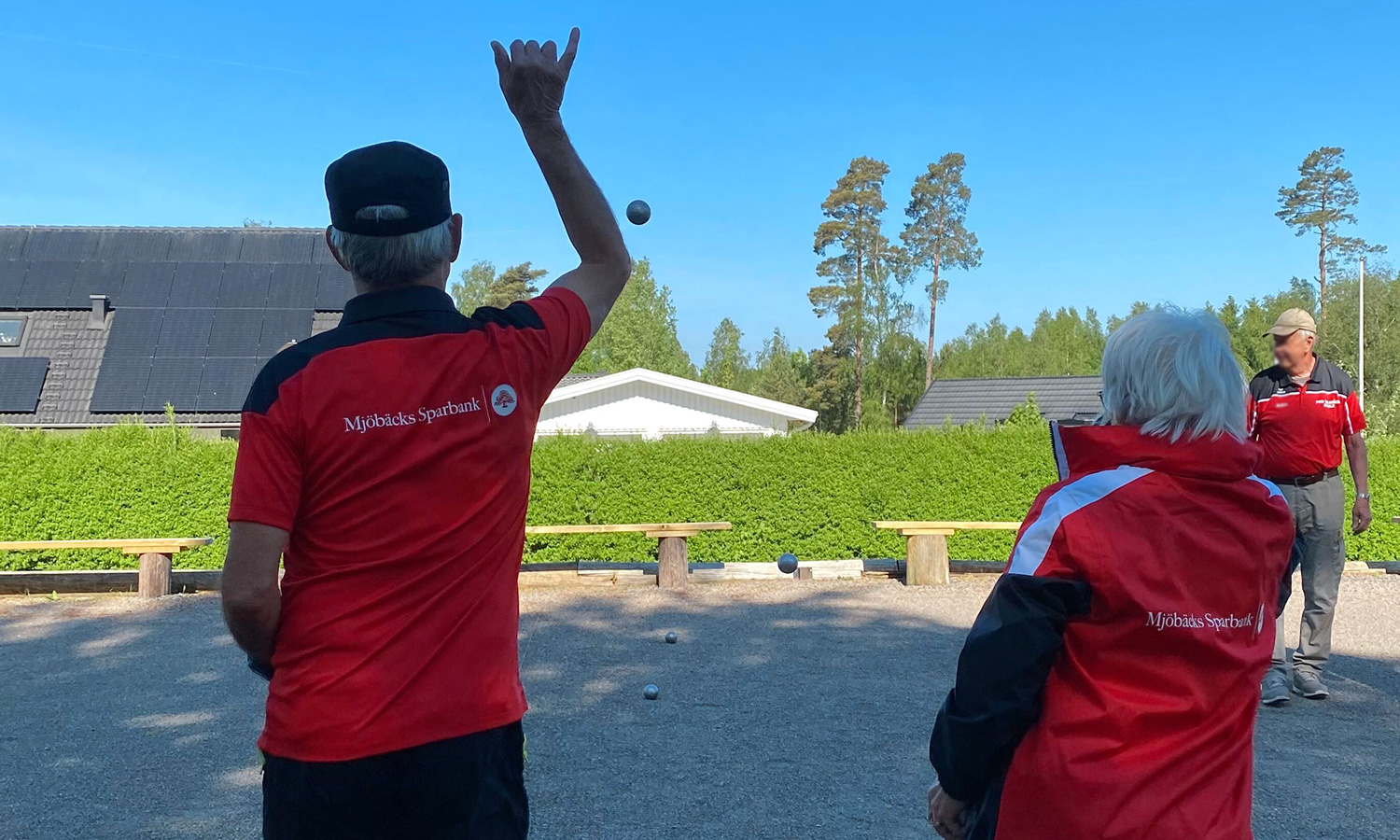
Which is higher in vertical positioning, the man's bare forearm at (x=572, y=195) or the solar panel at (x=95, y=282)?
the solar panel at (x=95, y=282)

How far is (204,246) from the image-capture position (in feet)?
81.0

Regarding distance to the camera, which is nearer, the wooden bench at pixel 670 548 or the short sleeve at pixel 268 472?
the short sleeve at pixel 268 472

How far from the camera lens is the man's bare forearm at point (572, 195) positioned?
226 centimetres

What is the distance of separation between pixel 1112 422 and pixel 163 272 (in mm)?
24820

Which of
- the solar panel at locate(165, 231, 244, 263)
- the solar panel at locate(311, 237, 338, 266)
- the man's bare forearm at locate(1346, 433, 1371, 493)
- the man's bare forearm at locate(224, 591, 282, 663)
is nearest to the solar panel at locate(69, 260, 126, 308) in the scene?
the solar panel at locate(165, 231, 244, 263)

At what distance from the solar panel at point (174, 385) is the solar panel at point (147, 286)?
2.14m

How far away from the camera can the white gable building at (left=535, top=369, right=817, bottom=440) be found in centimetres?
2800

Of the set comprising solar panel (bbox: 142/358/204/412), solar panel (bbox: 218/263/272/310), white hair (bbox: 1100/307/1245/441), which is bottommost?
white hair (bbox: 1100/307/1245/441)

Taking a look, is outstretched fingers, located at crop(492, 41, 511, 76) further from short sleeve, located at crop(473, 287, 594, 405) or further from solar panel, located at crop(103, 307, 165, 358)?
solar panel, located at crop(103, 307, 165, 358)

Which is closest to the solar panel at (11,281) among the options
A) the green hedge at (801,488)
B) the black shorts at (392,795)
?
the green hedge at (801,488)

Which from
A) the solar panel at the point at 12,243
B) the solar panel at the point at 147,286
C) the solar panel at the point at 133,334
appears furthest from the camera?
the solar panel at the point at 12,243

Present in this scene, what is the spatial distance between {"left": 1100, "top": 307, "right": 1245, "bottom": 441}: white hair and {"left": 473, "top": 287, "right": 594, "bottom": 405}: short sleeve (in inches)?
41.5

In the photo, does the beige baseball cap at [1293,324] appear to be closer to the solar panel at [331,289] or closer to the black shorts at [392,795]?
the black shorts at [392,795]

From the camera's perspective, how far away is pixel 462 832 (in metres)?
1.87
